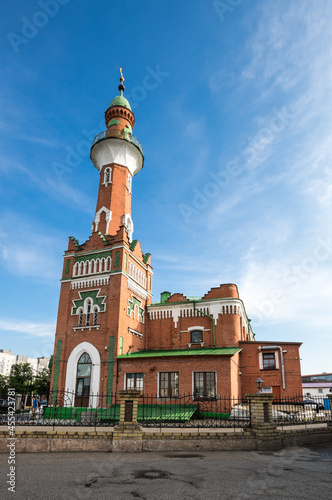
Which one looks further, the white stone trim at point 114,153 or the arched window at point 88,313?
the white stone trim at point 114,153

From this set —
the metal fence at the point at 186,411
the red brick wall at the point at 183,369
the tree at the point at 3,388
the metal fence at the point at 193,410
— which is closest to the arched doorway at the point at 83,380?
the metal fence at the point at 186,411

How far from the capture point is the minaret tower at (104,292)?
23.9m

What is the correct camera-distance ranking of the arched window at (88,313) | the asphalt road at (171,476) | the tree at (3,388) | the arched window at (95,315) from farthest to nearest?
the tree at (3,388), the arched window at (88,313), the arched window at (95,315), the asphalt road at (171,476)

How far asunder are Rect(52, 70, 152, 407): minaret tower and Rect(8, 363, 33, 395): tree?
2110 cm

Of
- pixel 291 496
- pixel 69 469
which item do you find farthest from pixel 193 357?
pixel 291 496

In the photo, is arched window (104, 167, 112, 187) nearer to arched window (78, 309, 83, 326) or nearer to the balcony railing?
the balcony railing

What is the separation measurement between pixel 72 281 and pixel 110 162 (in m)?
11.6

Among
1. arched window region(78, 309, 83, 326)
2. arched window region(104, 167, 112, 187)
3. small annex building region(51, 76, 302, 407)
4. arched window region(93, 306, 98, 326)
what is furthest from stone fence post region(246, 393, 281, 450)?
arched window region(104, 167, 112, 187)

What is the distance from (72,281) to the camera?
27.5 metres

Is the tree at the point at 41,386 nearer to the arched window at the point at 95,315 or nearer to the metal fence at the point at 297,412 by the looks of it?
the arched window at the point at 95,315

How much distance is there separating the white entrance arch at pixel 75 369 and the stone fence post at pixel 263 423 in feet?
44.6

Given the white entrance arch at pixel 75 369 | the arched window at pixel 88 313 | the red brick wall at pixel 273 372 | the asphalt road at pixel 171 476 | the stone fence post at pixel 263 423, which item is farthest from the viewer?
the arched window at pixel 88 313

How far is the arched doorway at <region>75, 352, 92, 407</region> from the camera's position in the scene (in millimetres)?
23500

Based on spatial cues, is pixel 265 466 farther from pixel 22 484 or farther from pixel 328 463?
pixel 22 484
